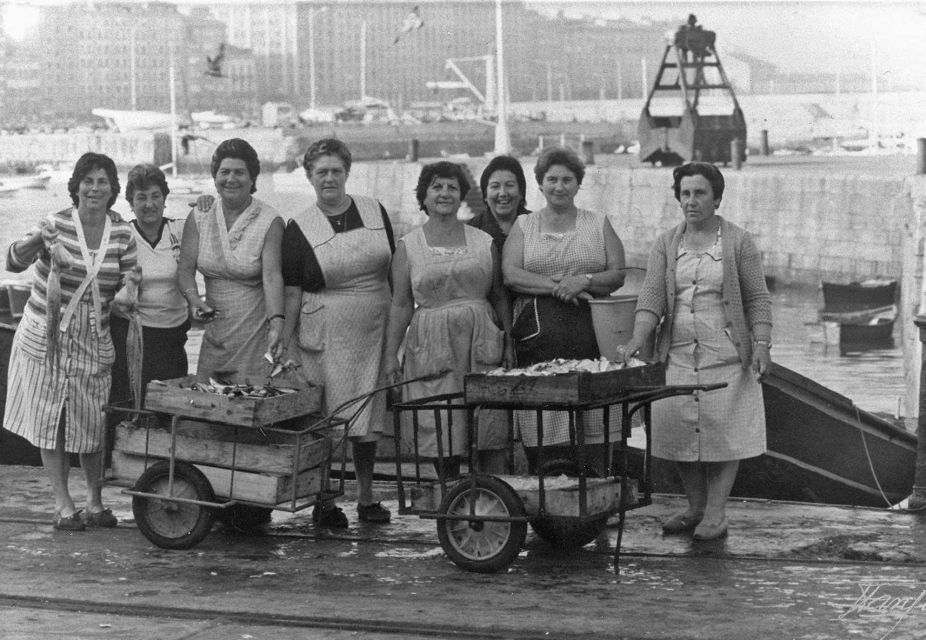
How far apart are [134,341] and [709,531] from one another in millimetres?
2492

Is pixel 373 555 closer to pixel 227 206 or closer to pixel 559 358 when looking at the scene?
pixel 559 358

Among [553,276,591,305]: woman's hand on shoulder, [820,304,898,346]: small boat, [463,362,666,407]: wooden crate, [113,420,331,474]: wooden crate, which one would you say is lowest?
[820,304,898,346]: small boat

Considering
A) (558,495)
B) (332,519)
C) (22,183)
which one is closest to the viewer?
(558,495)

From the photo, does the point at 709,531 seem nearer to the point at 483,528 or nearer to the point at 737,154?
the point at 483,528

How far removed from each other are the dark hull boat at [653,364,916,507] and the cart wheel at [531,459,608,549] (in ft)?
5.69

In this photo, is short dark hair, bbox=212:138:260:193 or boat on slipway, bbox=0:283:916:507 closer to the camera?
short dark hair, bbox=212:138:260:193

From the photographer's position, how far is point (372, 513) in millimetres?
6590

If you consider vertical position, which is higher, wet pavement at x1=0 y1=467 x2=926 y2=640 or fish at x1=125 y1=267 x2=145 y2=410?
fish at x1=125 y1=267 x2=145 y2=410

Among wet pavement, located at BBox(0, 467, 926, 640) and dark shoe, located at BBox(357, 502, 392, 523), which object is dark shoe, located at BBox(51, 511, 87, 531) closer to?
wet pavement, located at BBox(0, 467, 926, 640)

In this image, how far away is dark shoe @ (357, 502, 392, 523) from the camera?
6.58m

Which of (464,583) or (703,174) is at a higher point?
(703,174)

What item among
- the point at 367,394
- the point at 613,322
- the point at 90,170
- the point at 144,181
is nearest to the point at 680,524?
the point at 613,322

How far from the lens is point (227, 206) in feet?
21.0

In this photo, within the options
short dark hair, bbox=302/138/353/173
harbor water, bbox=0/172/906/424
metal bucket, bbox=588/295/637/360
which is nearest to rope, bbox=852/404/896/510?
metal bucket, bbox=588/295/637/360
